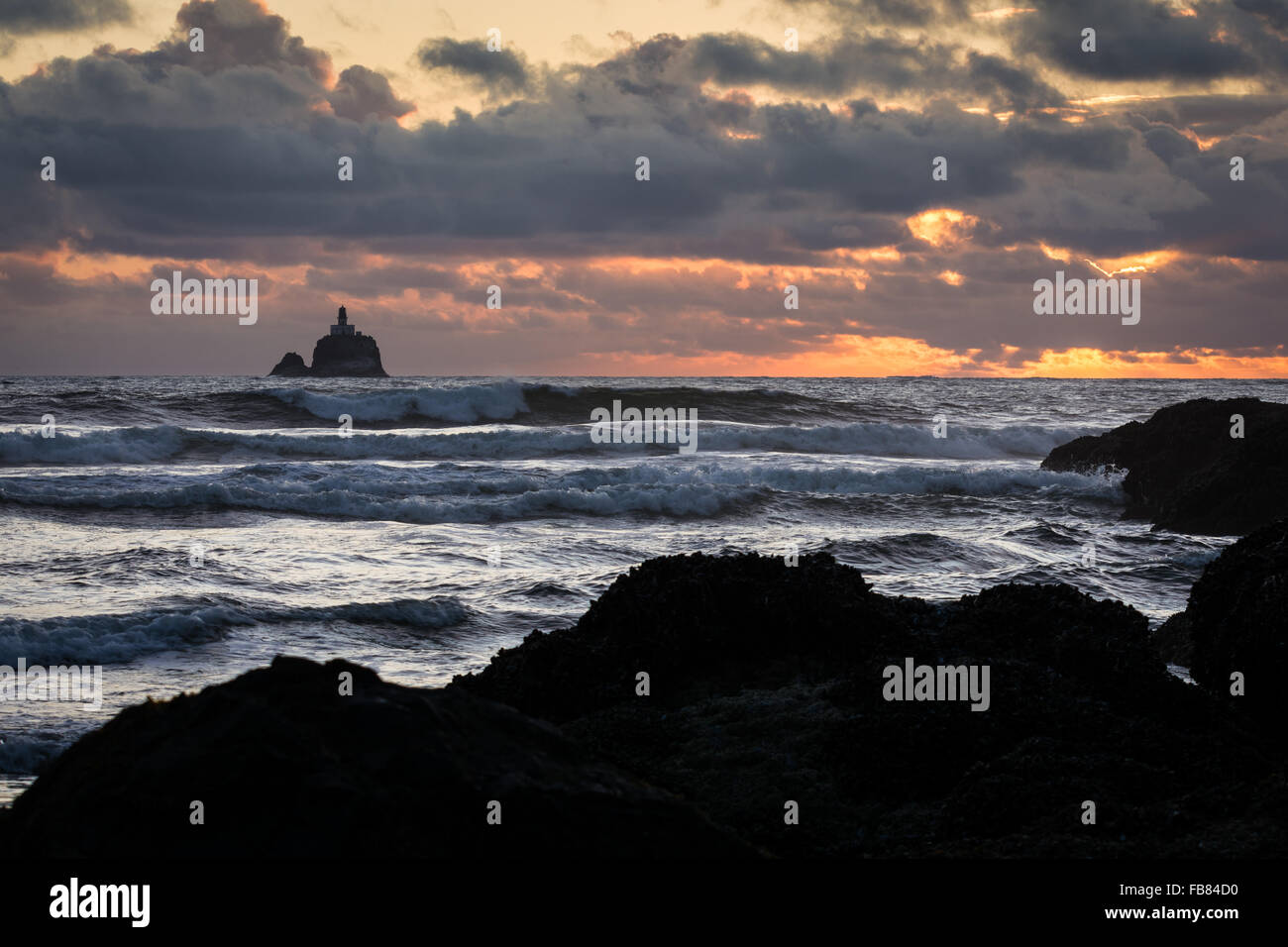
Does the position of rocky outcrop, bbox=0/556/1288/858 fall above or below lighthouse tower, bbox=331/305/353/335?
below

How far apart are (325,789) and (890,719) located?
117 inches

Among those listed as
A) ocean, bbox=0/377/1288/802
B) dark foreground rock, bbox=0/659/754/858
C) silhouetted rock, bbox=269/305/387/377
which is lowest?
ocean, bbox=0/377/1288/802

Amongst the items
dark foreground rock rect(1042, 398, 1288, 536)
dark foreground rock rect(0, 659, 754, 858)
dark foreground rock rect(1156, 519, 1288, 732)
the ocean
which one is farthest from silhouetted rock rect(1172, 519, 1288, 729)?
dark foreground rock rect(1042, 398, 1288, 536)

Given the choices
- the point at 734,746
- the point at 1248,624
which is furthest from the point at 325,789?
the point at 1248,624

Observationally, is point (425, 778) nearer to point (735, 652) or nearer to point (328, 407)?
point (735, 652)

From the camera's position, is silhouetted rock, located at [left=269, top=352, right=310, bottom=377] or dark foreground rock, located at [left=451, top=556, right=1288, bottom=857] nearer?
dark foreground rock, located at [left=451, top=556, right=1288, bottom=857]

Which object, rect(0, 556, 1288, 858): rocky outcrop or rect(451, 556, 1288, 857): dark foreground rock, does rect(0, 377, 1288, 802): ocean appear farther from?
rect(0, 556, 1288, 858): rocky outcrop

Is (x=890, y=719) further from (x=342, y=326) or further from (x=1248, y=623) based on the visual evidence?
(x=342, y=326)

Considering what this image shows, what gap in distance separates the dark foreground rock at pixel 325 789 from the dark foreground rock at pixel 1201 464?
12.1 meters

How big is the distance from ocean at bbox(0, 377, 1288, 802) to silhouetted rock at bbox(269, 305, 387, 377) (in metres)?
81.8

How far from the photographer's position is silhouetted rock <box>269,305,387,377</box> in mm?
121062

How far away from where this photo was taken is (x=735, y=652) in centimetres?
610
